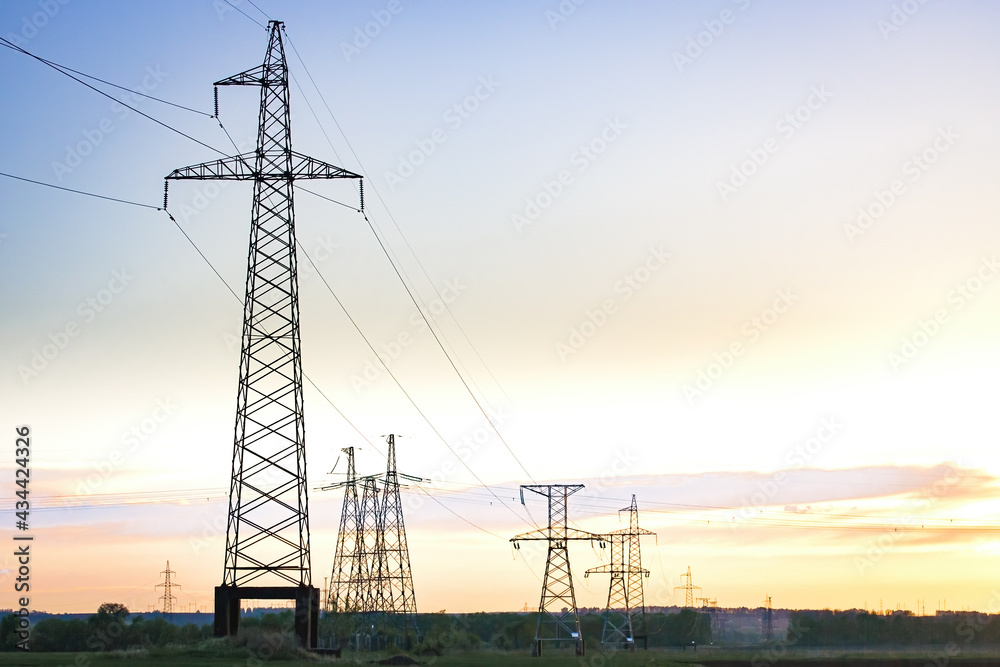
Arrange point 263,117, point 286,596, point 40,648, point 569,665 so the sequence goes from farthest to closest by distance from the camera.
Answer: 1. point 40,648
2. point 569,665
3. point 263,117
4. point 286,596

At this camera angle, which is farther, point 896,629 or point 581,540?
point 896,629

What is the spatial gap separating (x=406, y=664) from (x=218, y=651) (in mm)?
11250

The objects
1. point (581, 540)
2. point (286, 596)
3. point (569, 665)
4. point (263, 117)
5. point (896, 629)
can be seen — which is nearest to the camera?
point (286, 596)

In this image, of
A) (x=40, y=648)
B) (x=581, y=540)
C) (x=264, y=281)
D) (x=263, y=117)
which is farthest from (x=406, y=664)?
(x=581, y=540)

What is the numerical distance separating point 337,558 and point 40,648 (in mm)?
26366

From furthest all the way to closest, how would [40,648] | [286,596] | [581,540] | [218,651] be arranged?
[581,540] < [40,648] < [286,596] < [218,651]

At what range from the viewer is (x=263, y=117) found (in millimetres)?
50312

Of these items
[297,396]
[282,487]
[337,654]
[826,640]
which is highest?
[297,396]

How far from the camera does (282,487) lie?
45625mm

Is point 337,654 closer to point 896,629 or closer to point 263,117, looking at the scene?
point 263,117

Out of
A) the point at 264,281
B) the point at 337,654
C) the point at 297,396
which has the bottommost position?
the point at 337,654

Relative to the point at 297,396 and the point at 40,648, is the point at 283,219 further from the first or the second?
the point at 40,648

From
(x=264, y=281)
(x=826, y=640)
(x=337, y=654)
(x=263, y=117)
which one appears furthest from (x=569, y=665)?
(x=826, y=640)

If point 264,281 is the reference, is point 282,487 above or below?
below
